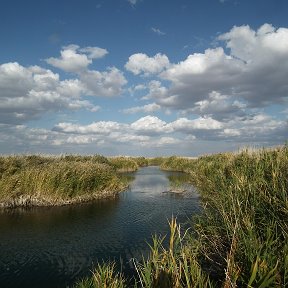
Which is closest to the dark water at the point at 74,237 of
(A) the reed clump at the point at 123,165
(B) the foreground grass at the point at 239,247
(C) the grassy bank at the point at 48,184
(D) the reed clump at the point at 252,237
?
(C) the grassy bank at the point at 48,184

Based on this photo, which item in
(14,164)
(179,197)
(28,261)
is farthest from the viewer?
(179,197)

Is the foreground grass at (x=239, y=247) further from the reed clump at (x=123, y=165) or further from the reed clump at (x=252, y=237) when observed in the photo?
the reed clump at (x=123, y=165)

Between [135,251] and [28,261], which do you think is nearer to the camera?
[28,261]

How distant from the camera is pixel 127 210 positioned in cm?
2169

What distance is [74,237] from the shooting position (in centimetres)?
1530

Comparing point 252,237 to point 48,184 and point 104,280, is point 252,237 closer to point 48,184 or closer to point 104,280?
point 104,280

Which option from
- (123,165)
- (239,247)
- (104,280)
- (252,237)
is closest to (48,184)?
(104,280)

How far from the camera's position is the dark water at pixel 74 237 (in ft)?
36.8

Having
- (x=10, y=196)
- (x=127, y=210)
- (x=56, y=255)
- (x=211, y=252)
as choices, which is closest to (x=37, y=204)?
(x=10, y=196)

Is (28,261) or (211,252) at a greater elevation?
(211,252)

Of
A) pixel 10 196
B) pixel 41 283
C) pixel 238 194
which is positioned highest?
pixel 238 194

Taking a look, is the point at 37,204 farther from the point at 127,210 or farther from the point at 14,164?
the point at 127,210

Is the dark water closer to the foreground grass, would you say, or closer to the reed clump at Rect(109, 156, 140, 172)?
the foreground grass

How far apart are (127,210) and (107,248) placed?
8089 millimetres
